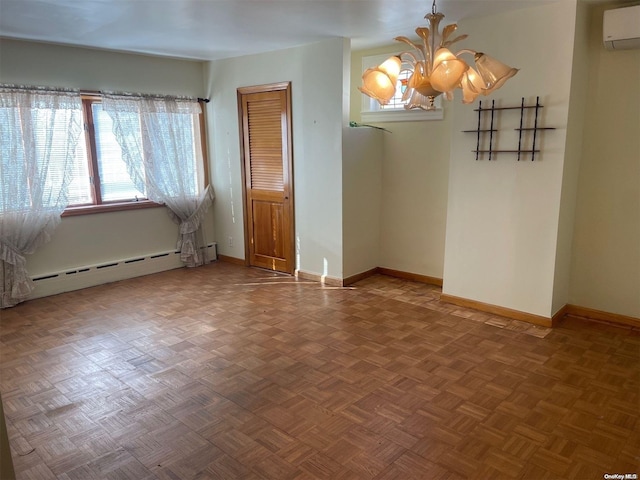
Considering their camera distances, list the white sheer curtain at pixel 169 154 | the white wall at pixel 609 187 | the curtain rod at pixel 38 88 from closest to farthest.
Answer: the white wall at pixel 609 187, the curtain rod at pixel 38 88, the white sheer curtain at pixel 169 154

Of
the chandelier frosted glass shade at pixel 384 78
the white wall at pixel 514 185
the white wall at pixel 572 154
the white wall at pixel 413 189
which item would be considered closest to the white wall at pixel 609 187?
the white wall at pixel 572 154

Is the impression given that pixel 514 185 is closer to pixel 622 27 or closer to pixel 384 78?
pixel 622 27

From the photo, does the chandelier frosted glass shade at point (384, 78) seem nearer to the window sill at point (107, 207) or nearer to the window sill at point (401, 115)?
the window sill at point (401, 115)

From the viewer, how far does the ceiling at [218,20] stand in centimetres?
321

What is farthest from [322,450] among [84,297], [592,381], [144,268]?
[144,268]

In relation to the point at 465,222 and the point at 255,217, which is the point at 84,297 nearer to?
the point at 255,217

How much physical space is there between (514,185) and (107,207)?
401 cm

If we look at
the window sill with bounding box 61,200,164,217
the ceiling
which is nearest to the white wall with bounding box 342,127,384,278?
the ceiling

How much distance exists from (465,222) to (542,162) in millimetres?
784

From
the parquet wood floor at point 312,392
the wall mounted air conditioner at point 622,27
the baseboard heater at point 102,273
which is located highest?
the wall mounted air conditioner at point 622,27

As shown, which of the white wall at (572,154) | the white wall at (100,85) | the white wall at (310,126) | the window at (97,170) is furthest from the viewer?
the window at (97,170)

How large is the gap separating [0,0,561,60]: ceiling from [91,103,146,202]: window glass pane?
0.73 meters

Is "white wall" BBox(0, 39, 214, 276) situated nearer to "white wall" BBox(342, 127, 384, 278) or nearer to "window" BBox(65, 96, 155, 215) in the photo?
"window" BBox(65, 96, 155, 215)

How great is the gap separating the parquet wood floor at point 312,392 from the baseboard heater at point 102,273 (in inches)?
13.9
